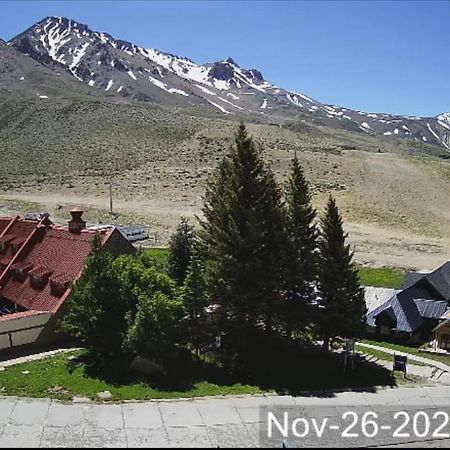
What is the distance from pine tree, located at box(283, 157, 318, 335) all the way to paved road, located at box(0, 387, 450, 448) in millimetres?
5844

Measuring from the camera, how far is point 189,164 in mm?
99688

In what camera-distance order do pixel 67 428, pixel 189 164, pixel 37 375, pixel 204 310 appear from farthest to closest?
pixel 189 164 < pixel 204 310 < pixel 37 375 < pixel 67 428

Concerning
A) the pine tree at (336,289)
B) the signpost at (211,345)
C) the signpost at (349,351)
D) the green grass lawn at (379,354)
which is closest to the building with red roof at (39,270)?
the signpost at (211,345)

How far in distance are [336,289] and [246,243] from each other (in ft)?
16.7

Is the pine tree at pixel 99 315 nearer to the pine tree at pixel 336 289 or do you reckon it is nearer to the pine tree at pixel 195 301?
the pine tree at pixel 195 301

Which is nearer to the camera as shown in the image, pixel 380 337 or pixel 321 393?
pixel 321 393

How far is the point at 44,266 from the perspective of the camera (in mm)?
31469

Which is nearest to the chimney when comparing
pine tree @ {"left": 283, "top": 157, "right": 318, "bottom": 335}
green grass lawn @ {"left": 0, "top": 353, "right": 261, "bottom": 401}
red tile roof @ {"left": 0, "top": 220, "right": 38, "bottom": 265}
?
red tile roof @ {"left": 0, "top": 220, "right": 38, "bottom": 265}

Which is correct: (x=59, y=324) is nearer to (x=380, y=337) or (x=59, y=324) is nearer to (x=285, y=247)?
(x=285, y=247)

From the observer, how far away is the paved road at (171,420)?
1900 cm

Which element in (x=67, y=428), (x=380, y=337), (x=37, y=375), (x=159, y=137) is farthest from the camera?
(x=159, y=137)

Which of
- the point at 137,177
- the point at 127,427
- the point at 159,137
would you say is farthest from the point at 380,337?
the point at 159,137

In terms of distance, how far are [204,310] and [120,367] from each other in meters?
4.61

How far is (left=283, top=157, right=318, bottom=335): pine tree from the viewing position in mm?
28438
